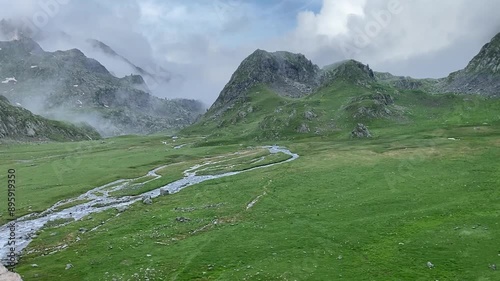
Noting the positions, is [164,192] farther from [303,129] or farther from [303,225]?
[303,129]

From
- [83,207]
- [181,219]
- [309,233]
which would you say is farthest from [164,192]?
[309,233]

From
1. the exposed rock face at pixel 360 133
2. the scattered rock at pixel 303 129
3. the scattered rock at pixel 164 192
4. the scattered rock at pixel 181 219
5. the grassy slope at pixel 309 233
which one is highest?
the scattered rock at pixel 303 129

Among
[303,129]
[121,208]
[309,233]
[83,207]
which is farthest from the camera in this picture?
[303,129]

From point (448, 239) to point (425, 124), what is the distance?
482 ft

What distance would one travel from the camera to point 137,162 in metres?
134

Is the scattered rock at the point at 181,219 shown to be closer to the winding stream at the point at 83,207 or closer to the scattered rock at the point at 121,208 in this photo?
the scattered rock at the point at 121,208

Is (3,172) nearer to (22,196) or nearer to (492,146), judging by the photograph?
(22,196)

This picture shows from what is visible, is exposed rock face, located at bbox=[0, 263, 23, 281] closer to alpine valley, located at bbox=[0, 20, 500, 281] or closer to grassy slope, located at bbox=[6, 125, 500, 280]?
alpine valley, located at bbox=[0, 20, 500, 281]

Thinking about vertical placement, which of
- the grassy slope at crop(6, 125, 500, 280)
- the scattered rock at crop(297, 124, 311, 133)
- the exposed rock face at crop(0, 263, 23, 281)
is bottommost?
the grassy slope at crop(6, 125, 500, 280)

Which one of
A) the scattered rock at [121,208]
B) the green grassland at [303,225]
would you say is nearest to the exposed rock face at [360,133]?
the green grassland at [303,225]

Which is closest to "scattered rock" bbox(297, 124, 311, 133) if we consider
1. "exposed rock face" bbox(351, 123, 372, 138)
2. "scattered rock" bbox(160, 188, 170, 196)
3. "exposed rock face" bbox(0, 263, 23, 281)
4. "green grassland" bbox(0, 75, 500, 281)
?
"exposed rock face" bbox(351, 123, 372, 138)

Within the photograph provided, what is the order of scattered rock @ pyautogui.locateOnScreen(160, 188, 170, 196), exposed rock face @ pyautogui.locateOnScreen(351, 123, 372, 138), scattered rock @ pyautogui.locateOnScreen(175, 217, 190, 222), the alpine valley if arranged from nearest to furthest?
1. the alpine valley
2. scattered rock @ pyautogui.locateOnScreen(175, 217, 190, 222)
3. scattered rock @ pyautogui.locateOnScreen(160, 188, 170, 196)
4. exposed rock face @ pyautogui.locateOnScreen(351, 123, 372, 138)

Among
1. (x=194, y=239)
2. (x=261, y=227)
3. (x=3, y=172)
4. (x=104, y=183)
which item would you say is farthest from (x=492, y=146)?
(x=3, y=172)

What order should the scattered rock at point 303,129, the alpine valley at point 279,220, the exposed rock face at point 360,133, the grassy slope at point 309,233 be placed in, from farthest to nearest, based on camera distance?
1. the scattered rock at point 303,129
2. the exposed rock face at point 360,133
3. the alpine valley at point 279,220
4. the grassy slope at point 309,233
